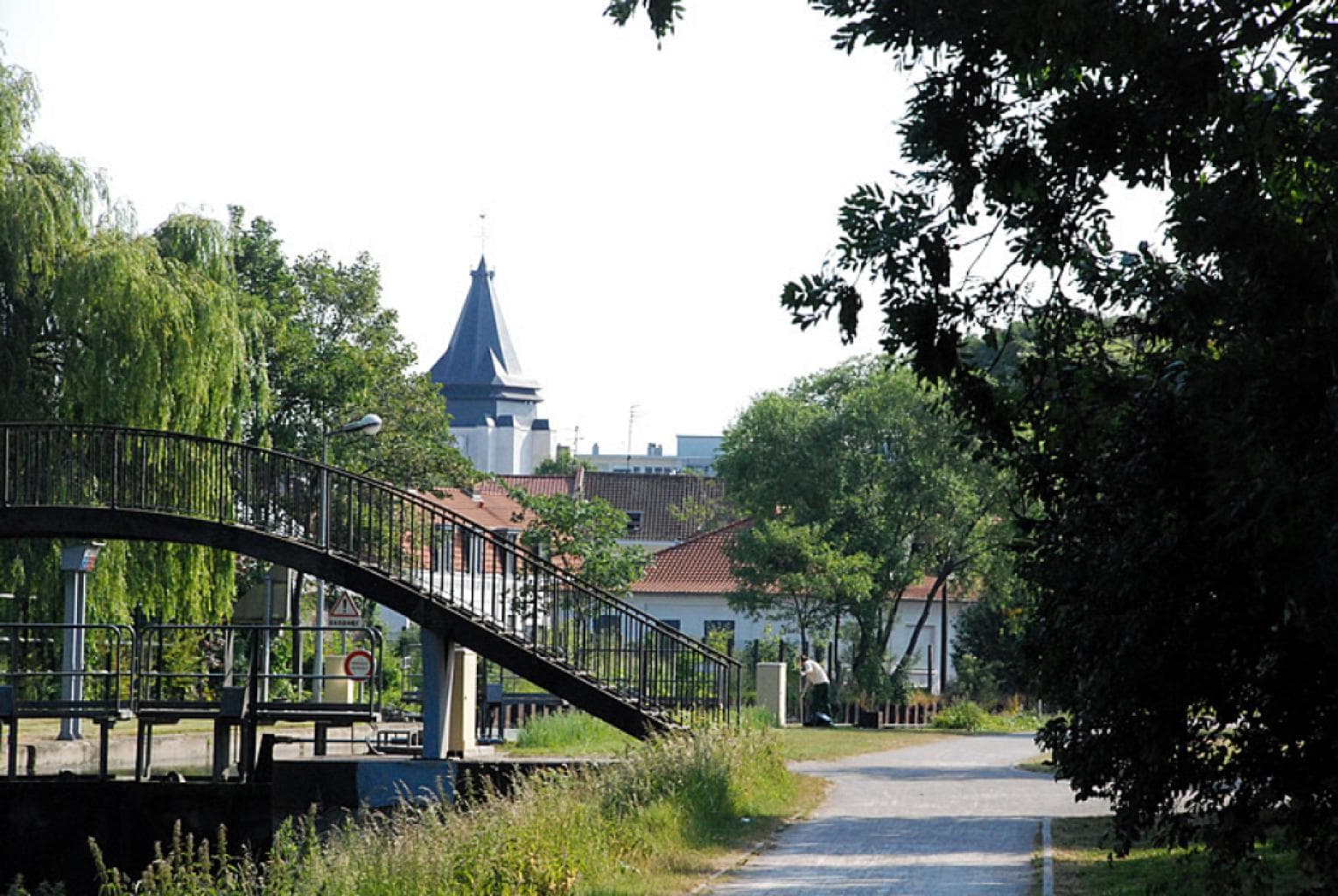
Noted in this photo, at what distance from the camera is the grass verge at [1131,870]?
536 inches

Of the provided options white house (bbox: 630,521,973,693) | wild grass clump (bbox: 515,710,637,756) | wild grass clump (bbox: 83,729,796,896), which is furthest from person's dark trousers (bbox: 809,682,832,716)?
wild grass clump (bbox: 83,729,796,896)

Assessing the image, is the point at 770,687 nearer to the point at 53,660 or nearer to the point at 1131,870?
the point at 53,660

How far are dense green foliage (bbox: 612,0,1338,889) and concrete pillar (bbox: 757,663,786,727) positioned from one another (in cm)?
2182

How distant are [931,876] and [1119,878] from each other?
1.47 m

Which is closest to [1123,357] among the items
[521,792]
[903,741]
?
[521,792]

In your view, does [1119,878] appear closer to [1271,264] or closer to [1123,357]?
[1123,357]

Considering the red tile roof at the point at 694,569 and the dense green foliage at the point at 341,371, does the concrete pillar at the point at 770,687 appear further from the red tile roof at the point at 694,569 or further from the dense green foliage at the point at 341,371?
the red tile roof at the point at 694,569

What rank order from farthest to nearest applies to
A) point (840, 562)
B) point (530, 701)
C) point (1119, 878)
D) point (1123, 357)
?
point (840, 562), point (530, 701), point (1119, 878), point (1123, 357)

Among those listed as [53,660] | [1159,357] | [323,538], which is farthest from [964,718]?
[1159,357]

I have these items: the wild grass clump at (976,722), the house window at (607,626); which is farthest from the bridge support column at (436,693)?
the wild grass clump at (976,722)

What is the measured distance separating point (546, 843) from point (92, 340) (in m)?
18.8

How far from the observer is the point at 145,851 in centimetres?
2108

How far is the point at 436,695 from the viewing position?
2198 cm

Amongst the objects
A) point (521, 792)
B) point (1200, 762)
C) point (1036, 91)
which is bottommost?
point (521, 792)
